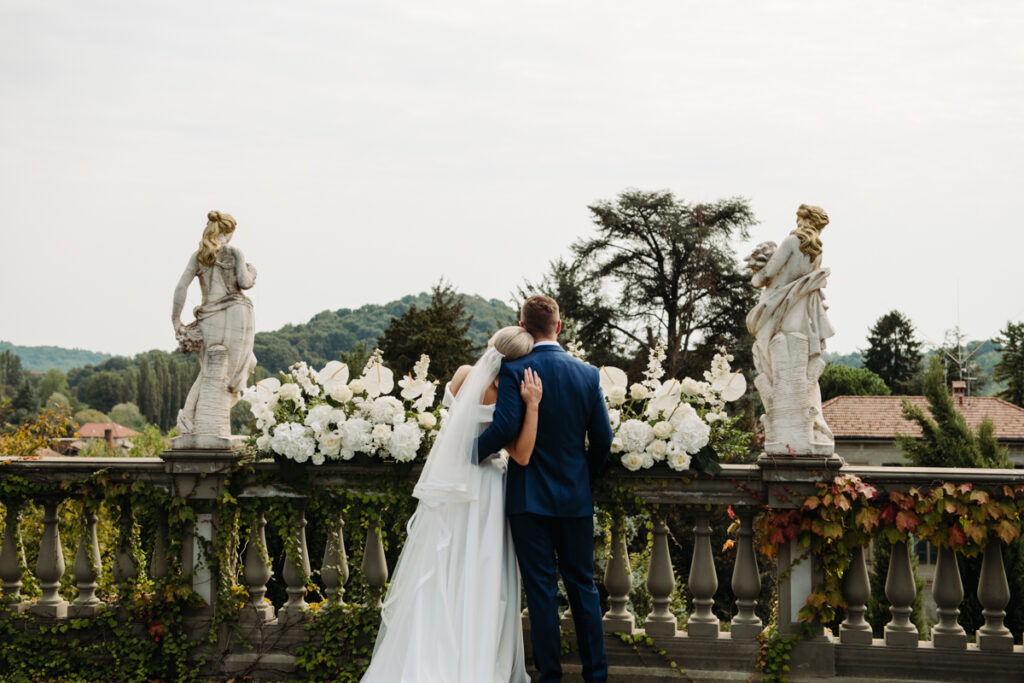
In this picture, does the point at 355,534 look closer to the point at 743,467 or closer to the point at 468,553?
the point at 468,553

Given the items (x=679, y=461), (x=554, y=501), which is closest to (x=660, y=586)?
(x=679, y=461)

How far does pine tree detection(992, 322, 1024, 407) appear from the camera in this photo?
4016cm

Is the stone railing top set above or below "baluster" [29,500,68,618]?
above

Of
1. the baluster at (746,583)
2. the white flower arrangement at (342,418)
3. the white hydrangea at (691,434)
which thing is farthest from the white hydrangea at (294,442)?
the baluster at (746,583)

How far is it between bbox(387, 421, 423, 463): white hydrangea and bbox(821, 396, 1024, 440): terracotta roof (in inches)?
1199

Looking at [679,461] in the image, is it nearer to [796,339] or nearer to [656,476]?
[656,476]

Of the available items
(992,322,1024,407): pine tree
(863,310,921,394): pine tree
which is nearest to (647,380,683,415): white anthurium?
(992,322,1024,407): pine tree

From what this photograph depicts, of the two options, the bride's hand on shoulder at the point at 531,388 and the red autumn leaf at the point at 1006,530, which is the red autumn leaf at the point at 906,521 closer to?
the red autumn leaf at the point at 1006,530

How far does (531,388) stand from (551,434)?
278 millimetres

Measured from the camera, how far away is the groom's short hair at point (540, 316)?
4691 mm

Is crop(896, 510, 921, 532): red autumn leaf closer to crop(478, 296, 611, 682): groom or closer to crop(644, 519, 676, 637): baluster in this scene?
crop(644, 519, 676, 637): baluster

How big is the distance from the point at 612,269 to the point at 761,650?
3400 cm

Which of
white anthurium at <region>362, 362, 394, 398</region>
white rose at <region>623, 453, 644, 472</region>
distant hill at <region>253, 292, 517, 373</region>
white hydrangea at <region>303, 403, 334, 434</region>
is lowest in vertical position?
white rose at <region>623, 453, 644, 472</region>

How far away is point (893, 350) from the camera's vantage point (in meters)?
58.0
